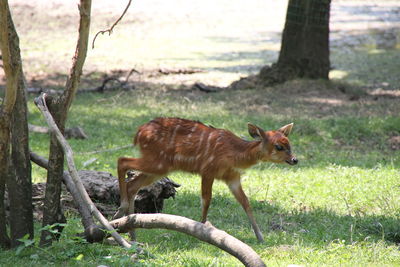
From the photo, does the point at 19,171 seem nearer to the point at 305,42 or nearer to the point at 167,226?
the point at 167,226

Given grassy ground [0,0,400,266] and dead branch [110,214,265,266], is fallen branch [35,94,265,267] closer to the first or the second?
dead branch [110,214,265,266]

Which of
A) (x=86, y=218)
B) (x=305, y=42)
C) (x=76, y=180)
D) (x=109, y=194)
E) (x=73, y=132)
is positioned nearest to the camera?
(x=76, y=180)

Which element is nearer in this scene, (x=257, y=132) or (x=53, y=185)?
(x=53, y=185)

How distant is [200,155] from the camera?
23.6 feet

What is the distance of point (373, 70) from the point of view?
61.0 feet

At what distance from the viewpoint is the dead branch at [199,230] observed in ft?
16.3

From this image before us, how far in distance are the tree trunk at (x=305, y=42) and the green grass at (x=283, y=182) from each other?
0.32 metres

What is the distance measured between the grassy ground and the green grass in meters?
0.02

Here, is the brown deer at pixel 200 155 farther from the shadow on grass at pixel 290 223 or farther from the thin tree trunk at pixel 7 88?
the thin tree trunk at pixel 7 88

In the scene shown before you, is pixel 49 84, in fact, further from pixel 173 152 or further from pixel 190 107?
pixel 173 152

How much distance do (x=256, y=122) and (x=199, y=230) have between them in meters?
7.11

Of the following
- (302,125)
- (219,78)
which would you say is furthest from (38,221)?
(219,78)

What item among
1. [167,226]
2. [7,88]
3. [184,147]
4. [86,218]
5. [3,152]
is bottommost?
[86,218]

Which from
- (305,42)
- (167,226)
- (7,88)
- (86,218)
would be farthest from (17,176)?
(305,42)
